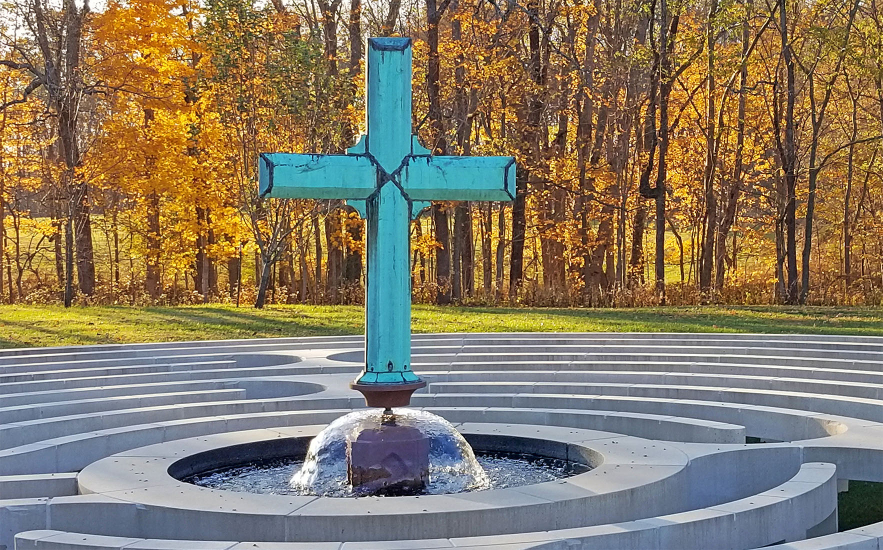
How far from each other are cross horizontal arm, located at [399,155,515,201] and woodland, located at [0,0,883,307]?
53.2 ft

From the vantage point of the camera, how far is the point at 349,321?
19562 millimetres

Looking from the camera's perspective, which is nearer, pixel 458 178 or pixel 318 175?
pixel 318 175

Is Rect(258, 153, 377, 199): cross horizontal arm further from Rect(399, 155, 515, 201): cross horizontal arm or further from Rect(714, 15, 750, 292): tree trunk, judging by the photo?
Rect(714, 15, 750, 292): tree trunk

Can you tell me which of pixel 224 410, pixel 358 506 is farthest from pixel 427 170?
pixel 224 410

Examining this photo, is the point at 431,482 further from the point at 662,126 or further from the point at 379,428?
the point at 662,126

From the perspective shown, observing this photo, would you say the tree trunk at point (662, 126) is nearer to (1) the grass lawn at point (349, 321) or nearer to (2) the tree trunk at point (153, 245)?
(1) the grass lawn at point (349, 321)

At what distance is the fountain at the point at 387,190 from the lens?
265 inches

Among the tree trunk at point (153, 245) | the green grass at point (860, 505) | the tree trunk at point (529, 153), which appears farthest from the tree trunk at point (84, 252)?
the green grass at point (860, 505)

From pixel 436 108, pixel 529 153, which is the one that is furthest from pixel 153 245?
pixel 529 153

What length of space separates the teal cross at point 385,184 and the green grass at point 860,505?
286 cm

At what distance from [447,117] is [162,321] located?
11686 millimetres

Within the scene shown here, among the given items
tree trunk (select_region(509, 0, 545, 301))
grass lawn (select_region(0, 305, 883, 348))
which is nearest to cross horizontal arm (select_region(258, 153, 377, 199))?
grass lawn (select_region(0, 305, 883, 348))

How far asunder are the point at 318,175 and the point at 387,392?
4.51 feet

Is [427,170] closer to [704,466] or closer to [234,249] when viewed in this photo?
[704,466]
